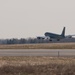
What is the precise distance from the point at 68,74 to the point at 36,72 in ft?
5.35

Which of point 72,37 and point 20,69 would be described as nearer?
point 20,69

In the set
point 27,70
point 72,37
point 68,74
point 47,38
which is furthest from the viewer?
point 72,37

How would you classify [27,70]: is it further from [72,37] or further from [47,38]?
[72,37]

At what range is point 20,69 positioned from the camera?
17.1 meters

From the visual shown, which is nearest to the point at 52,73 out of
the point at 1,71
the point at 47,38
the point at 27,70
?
the point at 27,70

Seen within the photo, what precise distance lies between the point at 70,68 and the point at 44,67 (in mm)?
1604

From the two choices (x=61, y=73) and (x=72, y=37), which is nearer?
(x=61, y=73)

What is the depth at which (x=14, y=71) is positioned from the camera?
1659 cm

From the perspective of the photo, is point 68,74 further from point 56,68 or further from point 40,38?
point 40,38

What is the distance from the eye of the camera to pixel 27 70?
661 inches

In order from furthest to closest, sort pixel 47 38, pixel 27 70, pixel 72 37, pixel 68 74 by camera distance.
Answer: pixel 72 37 → pixel 47 38 → pixel 27 70 → pixel 68 74

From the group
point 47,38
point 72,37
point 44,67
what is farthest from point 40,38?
point 44,67

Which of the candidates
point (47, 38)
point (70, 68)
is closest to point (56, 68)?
point (70, 68)

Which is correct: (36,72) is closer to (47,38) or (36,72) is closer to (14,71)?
(14,71)
